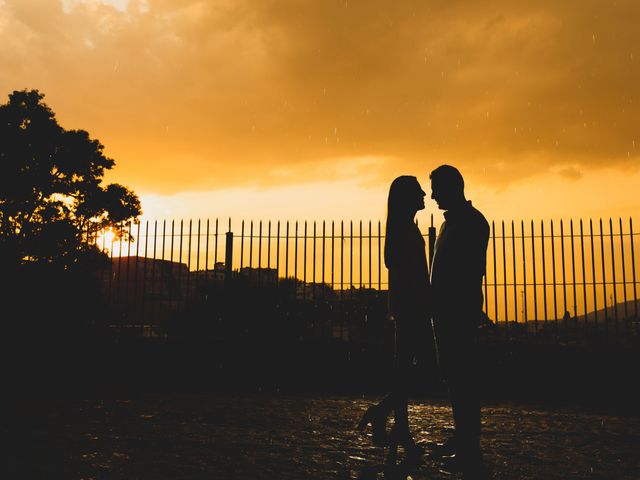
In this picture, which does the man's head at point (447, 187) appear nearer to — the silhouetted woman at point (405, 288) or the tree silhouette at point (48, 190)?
the silhouetted woman at point (405, 288)

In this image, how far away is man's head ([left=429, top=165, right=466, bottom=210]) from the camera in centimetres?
371

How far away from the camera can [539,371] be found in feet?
31.8

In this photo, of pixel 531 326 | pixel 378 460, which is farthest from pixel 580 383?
pixel 378 460

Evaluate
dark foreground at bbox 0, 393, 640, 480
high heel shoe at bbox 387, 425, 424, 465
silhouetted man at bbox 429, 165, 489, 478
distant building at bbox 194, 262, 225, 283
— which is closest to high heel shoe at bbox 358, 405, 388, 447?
dark foreground at bbox 0, 393, 640, 480

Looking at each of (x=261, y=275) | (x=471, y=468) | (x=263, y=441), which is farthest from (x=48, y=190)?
(x=471, y=468)

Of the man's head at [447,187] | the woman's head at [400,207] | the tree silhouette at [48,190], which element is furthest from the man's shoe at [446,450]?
the tree silhouette at [48,190]

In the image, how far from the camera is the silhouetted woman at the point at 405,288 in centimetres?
395

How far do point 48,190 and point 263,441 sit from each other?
13.7 m

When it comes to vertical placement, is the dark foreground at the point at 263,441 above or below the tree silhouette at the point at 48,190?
below

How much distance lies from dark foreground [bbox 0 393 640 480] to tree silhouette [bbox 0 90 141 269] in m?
8.28

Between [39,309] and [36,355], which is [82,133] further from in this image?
[36,355]

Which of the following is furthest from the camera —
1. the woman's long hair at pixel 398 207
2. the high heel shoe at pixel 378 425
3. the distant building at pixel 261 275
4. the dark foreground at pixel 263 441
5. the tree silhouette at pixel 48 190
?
the tree silhouette at pixel 48 190

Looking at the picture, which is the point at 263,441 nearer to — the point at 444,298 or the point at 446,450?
the point at 446,450

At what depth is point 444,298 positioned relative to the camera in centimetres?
350
